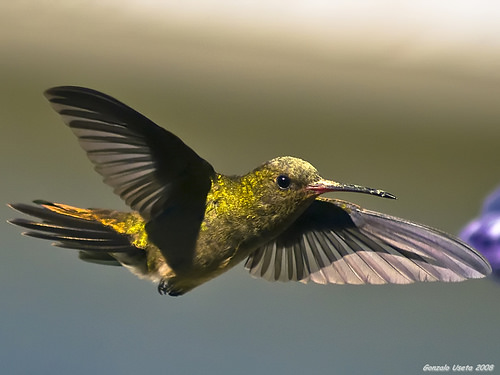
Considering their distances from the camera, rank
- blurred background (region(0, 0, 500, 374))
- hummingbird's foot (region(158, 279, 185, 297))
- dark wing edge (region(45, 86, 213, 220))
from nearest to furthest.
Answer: dark wing edge (region(45, 86, 213, 220)) → hummingbird's foot (region(158, 279, 185, 297)) → blurred background (region(0, 0, 500, 374))

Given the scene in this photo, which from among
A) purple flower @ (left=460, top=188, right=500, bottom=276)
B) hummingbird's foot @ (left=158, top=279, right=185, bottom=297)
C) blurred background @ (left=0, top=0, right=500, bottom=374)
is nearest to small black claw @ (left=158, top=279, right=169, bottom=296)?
hummingbird's foot @ (left=158, top=279, right=185, bottom=297)

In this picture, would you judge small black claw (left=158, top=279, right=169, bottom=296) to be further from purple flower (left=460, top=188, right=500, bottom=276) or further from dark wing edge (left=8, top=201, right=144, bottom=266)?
purple flower (left=460, top=188, right=500, bottom=276)

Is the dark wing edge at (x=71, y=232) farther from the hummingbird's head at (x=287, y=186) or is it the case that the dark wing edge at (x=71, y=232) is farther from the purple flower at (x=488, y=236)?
the purple flower at (x=488, y=236)

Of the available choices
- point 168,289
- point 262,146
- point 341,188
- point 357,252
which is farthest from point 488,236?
point 262,146

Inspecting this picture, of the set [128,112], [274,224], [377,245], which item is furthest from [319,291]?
[128,112]

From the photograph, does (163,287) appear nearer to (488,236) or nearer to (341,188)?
(341,188)

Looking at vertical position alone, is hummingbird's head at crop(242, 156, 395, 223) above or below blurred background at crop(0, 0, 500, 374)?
below

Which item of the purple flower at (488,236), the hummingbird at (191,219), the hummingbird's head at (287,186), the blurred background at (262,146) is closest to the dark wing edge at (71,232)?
the hummingbird at (191,219)
